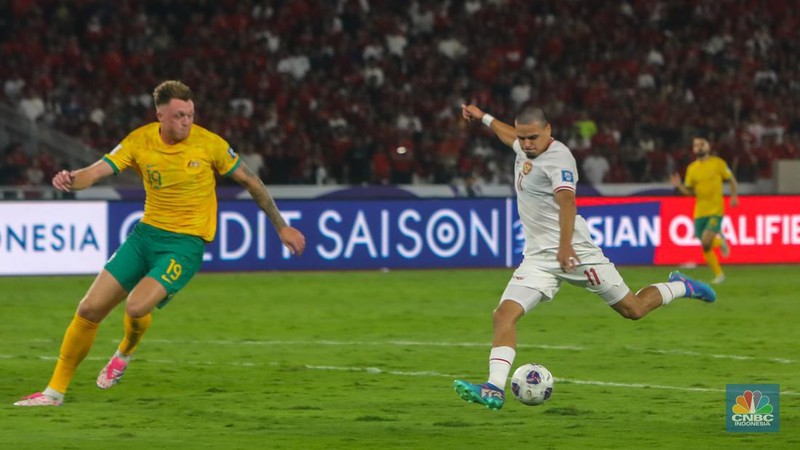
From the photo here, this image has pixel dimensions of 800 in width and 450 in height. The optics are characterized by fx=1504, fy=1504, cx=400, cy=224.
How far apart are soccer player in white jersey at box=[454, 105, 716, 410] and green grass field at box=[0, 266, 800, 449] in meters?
0.63

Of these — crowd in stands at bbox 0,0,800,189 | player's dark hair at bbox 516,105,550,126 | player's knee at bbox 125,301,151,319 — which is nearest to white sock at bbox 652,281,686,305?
player's dark hair at bbox 516,105,550,126

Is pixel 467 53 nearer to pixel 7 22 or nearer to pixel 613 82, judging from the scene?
pixel 613 82

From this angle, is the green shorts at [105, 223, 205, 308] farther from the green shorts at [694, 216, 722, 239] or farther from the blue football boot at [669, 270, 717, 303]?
the green shorts at [694, 216, 722, 239]

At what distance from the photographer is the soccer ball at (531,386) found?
9844 mm

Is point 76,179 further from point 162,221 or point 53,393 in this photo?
point 53,393

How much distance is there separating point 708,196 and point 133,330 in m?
12.5

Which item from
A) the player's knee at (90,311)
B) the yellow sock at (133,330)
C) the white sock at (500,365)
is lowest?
the white sock at (500,365)

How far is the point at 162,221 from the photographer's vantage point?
10484 millimetres

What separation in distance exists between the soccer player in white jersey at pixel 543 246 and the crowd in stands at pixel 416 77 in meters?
16.5

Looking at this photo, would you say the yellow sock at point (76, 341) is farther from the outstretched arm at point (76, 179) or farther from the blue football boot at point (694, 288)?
the blue football boot at point (694, 288)

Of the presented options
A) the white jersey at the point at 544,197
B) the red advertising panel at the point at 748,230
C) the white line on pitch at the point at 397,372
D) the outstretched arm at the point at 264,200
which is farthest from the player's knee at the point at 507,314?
the red advertising panel at the point at 748,230

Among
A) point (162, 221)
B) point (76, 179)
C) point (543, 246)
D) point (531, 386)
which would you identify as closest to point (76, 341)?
point (162, 221)

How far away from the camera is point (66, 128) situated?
90.5 feet

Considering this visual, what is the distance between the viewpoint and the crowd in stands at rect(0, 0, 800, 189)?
28266 millimetres
